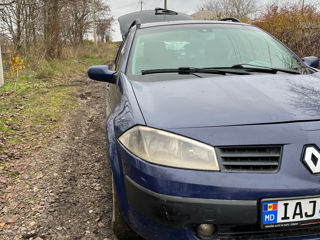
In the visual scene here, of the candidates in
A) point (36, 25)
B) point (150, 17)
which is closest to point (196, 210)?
point (150, 17)

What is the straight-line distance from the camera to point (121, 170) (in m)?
1.72

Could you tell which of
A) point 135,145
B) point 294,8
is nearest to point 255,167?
point 135,145

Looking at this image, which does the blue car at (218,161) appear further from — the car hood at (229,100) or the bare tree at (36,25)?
the bare tree at (36,25)

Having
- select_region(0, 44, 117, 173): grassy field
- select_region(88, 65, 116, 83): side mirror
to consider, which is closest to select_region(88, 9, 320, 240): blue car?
select_region(88, 65, 116, 83): side mirror

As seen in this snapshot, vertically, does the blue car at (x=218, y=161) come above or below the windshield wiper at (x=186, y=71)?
below

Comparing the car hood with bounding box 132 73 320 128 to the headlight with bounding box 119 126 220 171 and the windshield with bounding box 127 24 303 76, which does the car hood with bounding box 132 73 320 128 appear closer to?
the headlight with bounding box 119 126 220 171

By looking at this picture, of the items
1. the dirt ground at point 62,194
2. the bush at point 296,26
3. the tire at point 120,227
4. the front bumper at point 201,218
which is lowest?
the dirt ground at point 62,194

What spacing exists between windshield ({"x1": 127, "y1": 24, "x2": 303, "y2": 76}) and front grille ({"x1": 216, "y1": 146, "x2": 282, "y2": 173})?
1.18m

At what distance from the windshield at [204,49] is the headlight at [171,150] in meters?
0.94

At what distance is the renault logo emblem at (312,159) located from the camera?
1.42 metres

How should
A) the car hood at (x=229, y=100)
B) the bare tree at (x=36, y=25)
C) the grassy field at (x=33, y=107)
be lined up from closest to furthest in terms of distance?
the car hood at (x=229, y=100)
the grassy field at (x=33, y=107)
the bare tree at (x=36, y=25)

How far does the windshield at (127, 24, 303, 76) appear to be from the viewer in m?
2.56

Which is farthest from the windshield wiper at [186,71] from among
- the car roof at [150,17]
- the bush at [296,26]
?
the bush at [296,26]

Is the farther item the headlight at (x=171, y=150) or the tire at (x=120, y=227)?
the tire at (x=120, y=227)
